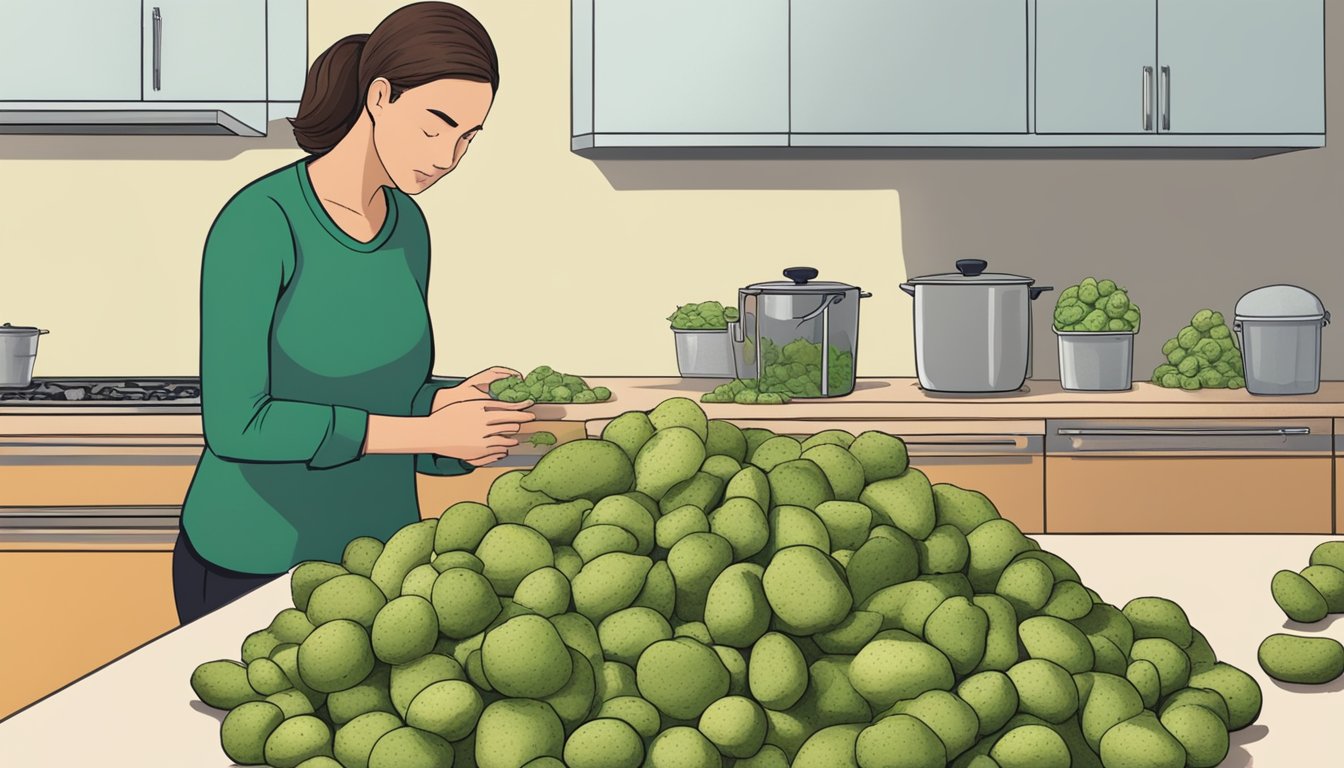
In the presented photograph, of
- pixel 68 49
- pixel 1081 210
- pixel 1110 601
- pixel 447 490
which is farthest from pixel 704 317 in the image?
pixel 1110 601

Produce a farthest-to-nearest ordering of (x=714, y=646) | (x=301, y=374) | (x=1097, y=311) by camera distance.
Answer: (x=1097, y=311)
(x=301, y=374)
(x=714, y=646)

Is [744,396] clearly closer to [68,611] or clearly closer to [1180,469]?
[1180,469]

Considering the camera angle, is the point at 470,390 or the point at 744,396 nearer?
the point at 470,390

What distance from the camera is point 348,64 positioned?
1589 millimetres

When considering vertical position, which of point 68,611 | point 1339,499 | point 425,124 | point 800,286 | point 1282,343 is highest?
point 425,124

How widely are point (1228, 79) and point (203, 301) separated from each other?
2.58 meters

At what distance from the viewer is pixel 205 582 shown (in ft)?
5.44

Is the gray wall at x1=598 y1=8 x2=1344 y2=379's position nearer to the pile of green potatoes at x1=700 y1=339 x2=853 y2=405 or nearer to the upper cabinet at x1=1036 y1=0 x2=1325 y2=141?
the upper cabinet at x1=1036 y1=0 x2=1325 y2=141

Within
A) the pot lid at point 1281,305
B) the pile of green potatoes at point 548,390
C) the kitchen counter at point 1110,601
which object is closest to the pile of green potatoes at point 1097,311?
the pot lid at point 1281,305

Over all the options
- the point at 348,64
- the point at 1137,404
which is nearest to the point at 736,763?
the point at 348,64

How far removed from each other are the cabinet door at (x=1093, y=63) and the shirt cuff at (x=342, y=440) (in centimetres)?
213

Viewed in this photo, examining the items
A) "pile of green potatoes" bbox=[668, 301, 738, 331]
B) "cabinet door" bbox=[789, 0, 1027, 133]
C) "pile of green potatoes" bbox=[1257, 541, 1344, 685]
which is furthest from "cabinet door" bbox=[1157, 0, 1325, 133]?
"pile of green potatoes" bbox=[1257, 541, 1344, 685]

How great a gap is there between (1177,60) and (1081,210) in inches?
20.2

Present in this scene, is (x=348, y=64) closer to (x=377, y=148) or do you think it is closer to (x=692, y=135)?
(x=377, y=148)
